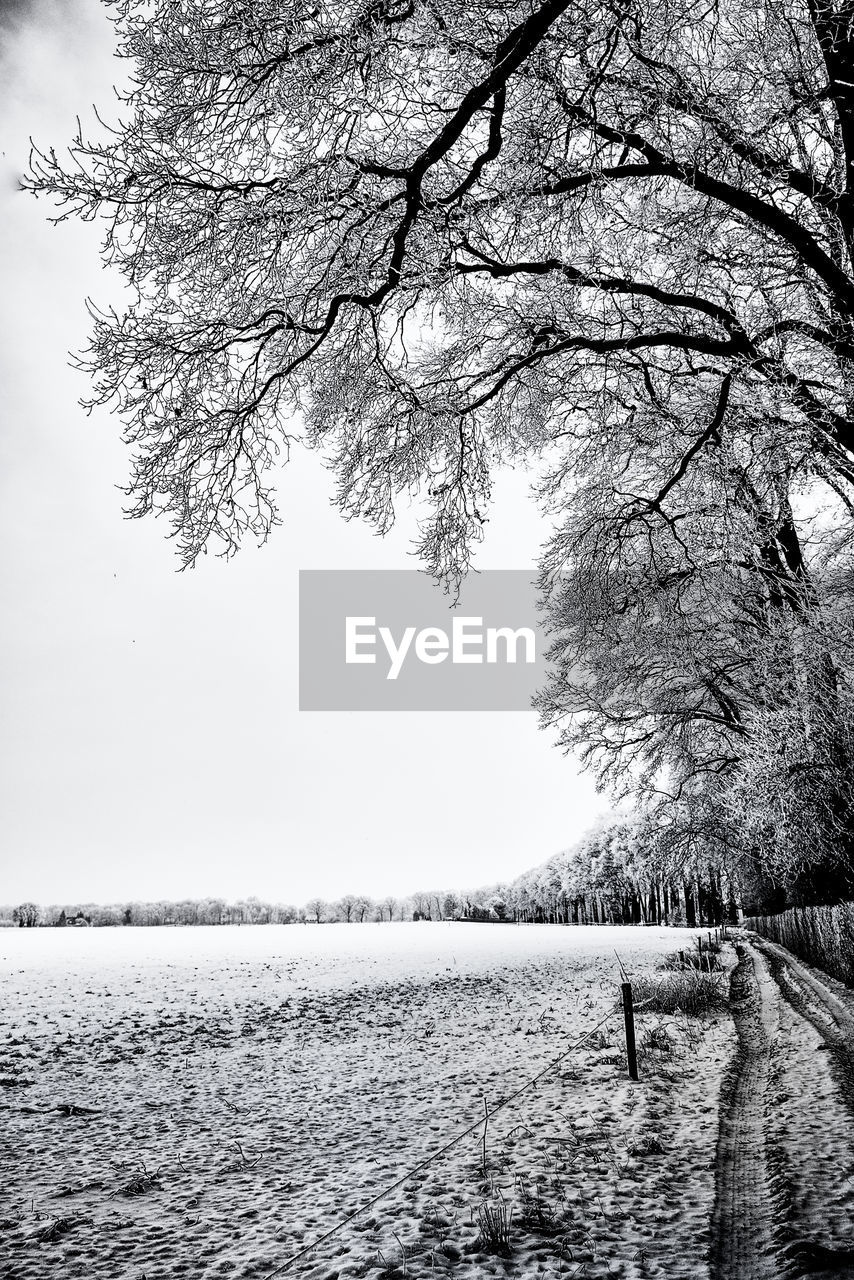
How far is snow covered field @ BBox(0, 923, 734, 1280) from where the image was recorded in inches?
199

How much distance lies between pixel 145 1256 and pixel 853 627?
11777 millimetres

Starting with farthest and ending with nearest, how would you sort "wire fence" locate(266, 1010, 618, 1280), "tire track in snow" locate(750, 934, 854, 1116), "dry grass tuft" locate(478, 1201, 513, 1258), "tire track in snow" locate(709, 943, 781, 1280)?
"tire track in snow" locate(750, 934, 854, 1116) → "wire fence" locate(266, 1010, 618, 1280) → "dry grass tuft" locate(478, 1201, 513, 1258) → "tire track in snow" locate(709, 943, 781, 1280)

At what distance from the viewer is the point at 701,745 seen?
17625mm

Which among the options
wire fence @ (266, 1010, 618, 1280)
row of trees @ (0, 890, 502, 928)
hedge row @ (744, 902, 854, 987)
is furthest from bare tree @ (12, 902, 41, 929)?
wire fence @ (266, 1010, 618, 1280)

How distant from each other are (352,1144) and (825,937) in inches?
781

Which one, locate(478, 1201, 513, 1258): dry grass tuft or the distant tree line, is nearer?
locate(478, 1201, 513, 1258): dry grass tuft

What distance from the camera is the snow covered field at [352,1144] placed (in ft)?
16.6

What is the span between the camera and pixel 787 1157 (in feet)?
20.4

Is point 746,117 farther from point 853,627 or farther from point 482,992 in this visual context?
point 482,992

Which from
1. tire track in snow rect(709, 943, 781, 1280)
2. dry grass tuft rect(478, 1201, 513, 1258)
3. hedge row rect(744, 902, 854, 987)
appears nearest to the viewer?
tire track in snow rect(709, 943, 781, 1280)

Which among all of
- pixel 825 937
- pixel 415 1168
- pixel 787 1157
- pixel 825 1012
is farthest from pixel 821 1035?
pixel 825 937

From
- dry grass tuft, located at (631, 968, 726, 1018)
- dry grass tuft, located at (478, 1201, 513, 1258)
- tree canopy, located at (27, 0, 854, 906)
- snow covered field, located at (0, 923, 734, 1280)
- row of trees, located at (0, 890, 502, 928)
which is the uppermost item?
tree canopy, located at (27, 0, 854, 906)

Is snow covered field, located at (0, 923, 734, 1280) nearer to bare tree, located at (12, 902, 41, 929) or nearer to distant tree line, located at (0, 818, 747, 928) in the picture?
distant tree line, located at (0, 818, 747, 928)

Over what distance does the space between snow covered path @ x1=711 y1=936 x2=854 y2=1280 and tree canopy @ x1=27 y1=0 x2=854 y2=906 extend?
237 inches
